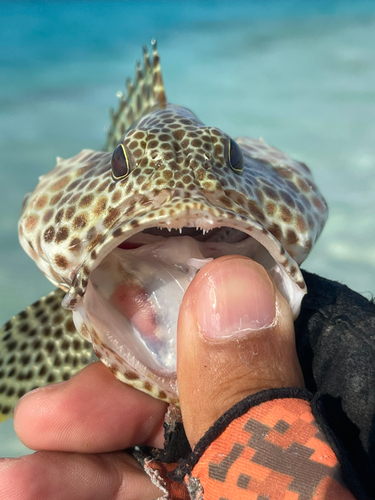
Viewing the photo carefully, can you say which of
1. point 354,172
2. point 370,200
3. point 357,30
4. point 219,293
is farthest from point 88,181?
point 357,30

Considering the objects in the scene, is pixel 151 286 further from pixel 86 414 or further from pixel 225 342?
pixel 86 414

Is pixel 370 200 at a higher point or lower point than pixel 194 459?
higher

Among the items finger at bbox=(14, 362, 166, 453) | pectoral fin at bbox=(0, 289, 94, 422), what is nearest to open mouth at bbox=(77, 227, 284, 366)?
finger at bbox=(14, 362, 166, 453)

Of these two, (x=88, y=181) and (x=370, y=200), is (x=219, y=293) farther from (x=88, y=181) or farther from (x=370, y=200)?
(x=370, y=200)

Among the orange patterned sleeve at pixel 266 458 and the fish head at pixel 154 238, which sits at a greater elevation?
the fish head at pixel 154 238

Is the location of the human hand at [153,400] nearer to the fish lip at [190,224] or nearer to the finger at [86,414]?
the finger at [86,414]

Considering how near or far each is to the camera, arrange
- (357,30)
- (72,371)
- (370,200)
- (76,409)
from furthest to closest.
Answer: (357,30) < (370,200) < (72,371) < (76,409)

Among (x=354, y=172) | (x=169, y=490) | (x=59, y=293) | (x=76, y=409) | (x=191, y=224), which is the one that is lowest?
(x=169, y=490)

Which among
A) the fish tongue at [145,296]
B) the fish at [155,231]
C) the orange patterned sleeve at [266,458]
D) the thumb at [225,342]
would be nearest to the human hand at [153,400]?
the thumb at [225,342]
